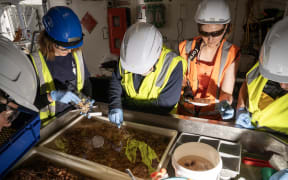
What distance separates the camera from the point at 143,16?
4.56m

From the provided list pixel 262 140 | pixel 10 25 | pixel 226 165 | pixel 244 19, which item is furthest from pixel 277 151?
pixel 10 25

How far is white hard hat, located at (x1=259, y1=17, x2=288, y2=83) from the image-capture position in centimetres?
108

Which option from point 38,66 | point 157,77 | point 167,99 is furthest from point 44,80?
point 167,99

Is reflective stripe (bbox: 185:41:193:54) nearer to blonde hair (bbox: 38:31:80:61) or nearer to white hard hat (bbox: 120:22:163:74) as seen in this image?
white hard hat (bbox: 120:22:163:74)

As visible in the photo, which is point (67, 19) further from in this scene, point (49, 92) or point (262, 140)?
point (262, 140)

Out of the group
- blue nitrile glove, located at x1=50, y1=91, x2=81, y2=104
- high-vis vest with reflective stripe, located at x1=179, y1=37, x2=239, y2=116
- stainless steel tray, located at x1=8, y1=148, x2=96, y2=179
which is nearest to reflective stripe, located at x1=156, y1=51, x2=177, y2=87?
high-vis vest with reflective stripe, located at x1=179, y1=37, x2=239, y2=116

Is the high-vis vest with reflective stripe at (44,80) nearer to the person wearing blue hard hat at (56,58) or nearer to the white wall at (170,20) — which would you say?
the person wearing blue hard hat at (56,58)

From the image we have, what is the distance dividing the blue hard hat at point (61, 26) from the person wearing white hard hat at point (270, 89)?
1.71 meters

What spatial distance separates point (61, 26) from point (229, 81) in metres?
1.88

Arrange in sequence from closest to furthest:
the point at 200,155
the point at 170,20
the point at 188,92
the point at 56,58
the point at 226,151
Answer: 1. the point at 200,155
2. the point at 226,151
3. the point at 56,58
4. the point at 188,92
5. the point at 170,20

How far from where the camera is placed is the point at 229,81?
1962mm

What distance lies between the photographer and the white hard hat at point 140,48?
55.4 inches

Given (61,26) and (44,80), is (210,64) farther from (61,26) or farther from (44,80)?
(44,80)

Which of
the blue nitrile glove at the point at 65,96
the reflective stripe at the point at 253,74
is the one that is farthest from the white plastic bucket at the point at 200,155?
the blue nitrile glove at the point at 65,96
